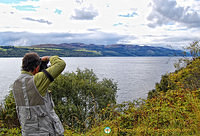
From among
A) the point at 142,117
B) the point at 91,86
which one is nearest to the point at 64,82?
the point at 91,86

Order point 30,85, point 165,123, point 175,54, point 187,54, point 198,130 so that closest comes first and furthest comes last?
point 30,85 < point 198,130 < point 165,123 < point 175,54 < point 187,54

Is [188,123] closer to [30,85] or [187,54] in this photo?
[30,85]

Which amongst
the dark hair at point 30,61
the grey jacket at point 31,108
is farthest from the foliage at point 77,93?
the dark hair at point 30,61

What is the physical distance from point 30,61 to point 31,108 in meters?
0.62

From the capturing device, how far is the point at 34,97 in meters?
2.69

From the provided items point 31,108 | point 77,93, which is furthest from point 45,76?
point 77,93

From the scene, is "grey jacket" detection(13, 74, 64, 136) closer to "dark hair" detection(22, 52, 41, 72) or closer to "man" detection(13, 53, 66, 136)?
"man" detection(13, 53, 66, 136)

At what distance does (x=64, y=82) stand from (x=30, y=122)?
1053 inches

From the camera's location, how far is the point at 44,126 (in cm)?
277

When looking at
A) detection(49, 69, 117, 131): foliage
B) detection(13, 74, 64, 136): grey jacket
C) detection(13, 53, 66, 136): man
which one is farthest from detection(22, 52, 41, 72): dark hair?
detection(49, 69, 117, 131): foliage

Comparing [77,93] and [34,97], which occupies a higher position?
[34,97]

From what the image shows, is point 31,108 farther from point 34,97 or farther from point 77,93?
point 77,93

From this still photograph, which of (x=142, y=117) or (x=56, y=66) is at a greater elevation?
(x=56, y=66)

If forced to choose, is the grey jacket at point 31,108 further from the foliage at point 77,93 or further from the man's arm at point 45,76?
the foliage at point 77,93
